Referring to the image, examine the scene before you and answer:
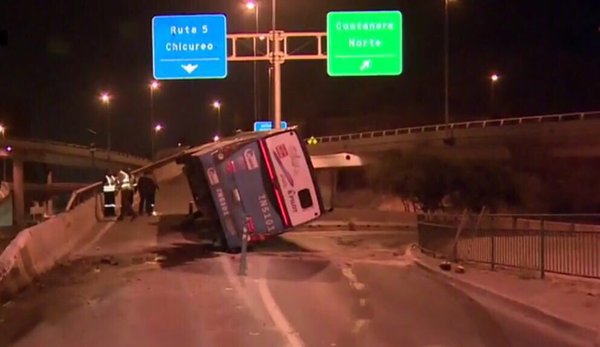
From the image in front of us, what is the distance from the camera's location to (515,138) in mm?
61531

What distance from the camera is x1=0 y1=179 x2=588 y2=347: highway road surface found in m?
11.0

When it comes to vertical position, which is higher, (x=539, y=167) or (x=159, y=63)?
(x=159, y=63)

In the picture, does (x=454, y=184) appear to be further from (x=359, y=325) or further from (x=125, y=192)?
(x=359, y=325)

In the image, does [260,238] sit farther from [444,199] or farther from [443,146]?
[443,146]

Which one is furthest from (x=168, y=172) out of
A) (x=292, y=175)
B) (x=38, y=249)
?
(x=38, y=249)

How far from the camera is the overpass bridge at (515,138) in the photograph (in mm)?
56500

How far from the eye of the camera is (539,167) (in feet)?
→ 196

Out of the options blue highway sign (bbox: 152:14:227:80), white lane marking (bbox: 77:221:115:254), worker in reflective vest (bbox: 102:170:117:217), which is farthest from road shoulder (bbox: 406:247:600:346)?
worker in reflective vest (bbox: 102:170:117:217)

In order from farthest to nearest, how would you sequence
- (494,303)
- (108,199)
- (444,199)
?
(444,199) → (108,199) → (494,303)

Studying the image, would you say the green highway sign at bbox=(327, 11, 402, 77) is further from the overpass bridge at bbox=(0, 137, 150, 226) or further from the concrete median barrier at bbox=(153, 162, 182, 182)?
the overpass bridge at bbox=(0, 137, 150, 226)

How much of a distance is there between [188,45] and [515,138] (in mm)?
34591

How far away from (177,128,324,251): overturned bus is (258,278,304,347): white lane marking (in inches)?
216

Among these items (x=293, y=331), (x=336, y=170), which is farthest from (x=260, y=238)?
(x=336, y=170)

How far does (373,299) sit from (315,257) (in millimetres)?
7770
